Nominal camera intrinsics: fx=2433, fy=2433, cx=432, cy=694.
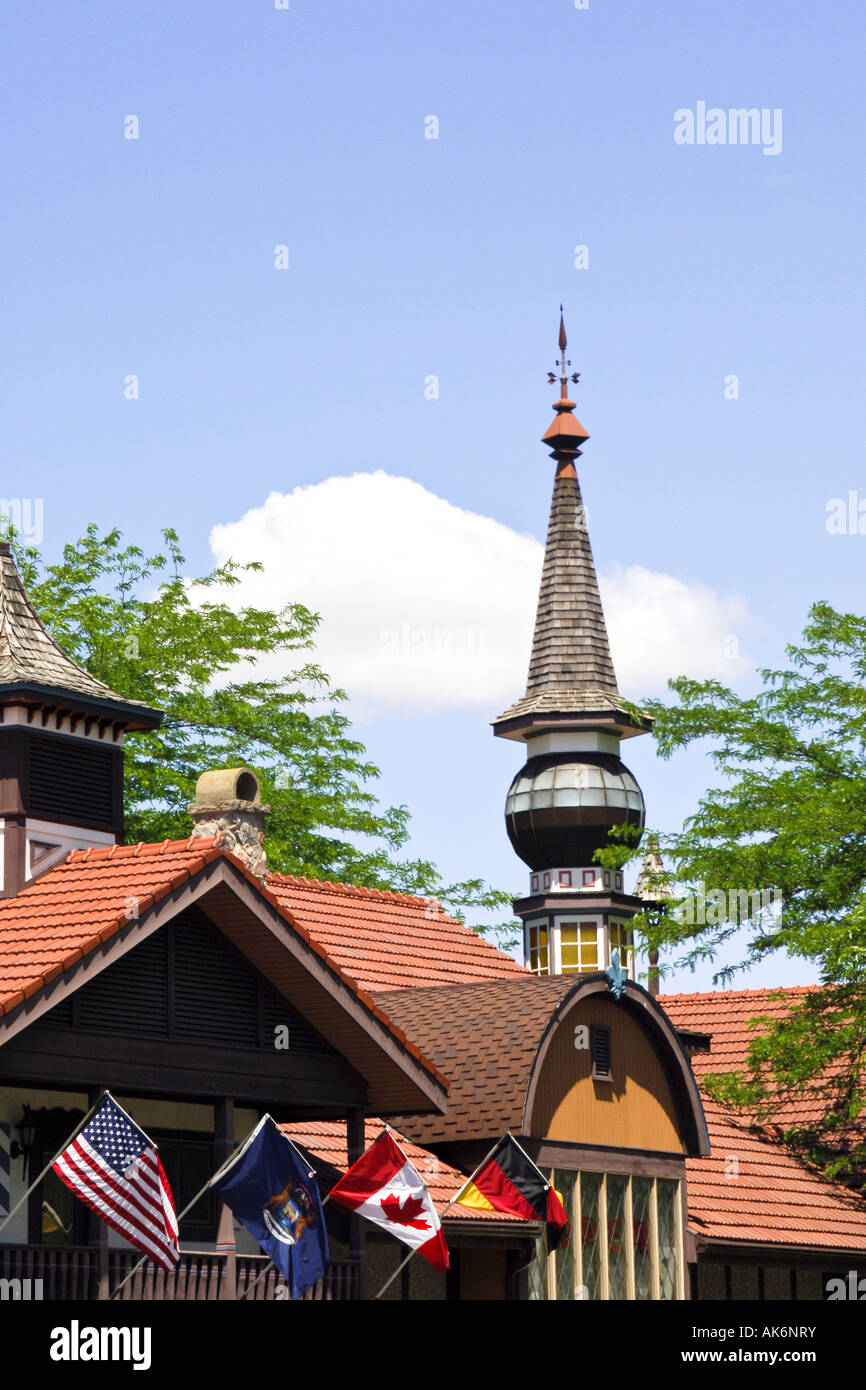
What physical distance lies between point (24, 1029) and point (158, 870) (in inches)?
87.5

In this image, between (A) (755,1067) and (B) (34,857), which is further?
(A) (755,1067)

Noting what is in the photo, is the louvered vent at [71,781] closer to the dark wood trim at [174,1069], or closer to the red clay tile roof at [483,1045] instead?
the dark wood trim at [174,1069]

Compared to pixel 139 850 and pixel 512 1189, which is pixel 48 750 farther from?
pixel 512 1189

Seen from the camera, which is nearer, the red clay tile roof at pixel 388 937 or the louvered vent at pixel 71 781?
the louvered vent at pixel 71 781

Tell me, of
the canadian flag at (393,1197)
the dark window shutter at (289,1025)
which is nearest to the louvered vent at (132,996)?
the dark window shutter at (289,1025)

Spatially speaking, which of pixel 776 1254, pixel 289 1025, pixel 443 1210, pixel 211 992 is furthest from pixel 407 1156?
pixel 776 1254

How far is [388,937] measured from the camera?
30906 mm

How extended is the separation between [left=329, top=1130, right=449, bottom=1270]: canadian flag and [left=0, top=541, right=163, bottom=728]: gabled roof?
5.93 meters

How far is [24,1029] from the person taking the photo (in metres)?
19.6

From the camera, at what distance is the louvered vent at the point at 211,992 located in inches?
843

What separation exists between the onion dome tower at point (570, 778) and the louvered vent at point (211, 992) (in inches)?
1253
